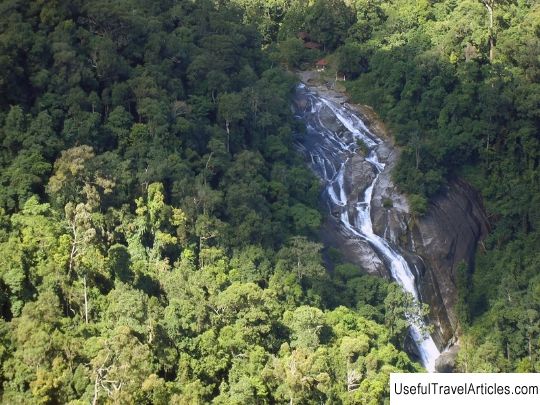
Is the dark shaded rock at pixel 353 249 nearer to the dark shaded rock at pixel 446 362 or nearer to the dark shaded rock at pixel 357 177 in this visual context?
the dark shaded rock at pixel 357 177

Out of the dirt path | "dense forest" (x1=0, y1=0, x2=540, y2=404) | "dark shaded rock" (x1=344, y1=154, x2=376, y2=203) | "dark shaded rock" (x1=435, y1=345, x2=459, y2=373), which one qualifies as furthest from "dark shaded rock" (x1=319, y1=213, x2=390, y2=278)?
the dirt path

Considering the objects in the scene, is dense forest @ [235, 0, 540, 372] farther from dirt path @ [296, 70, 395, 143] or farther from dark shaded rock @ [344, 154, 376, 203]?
dark shaded rock @ [344, 154, 376, 203]

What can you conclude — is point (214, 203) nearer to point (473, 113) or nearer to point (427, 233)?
point (427, 233)

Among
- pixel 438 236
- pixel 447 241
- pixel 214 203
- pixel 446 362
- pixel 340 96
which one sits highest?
pixel 214 203

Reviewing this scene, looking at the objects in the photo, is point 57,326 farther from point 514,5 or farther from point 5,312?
point 514,5

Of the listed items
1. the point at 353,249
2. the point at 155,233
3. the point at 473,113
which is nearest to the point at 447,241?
the point at 353,249

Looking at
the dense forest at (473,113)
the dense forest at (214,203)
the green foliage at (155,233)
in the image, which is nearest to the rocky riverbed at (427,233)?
the dense forest at (473,113)

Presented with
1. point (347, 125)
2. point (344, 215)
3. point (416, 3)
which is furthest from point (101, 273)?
point (416, 3)
